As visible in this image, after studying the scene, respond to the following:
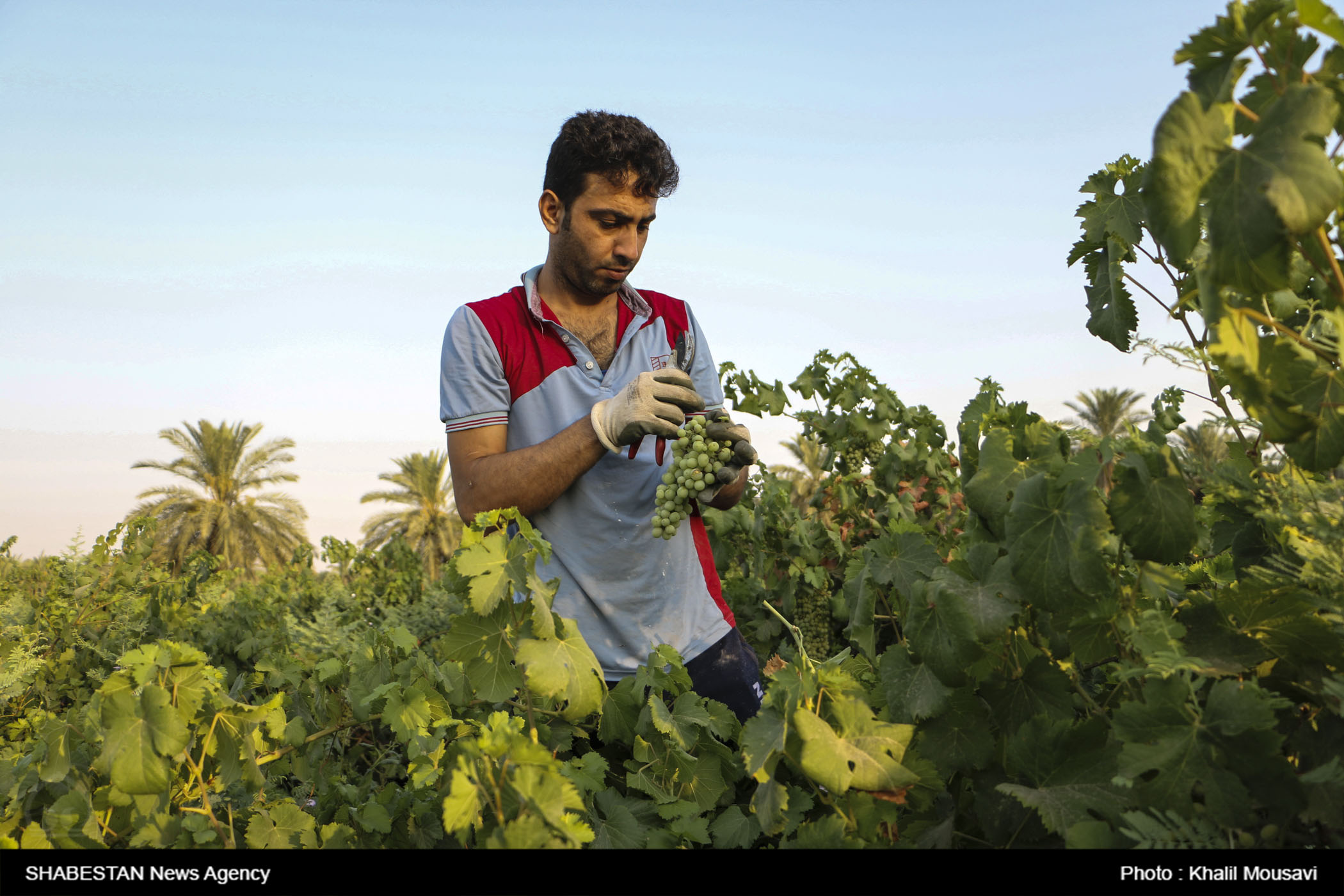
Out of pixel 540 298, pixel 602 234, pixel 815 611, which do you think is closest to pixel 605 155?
pixel 602 234

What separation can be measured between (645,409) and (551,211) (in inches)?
41.8

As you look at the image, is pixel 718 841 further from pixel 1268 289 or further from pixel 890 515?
pixel 890 515

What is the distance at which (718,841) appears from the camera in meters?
1.55

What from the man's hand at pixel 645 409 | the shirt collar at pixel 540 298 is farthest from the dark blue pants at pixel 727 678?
the shirt collar at pixel 540 298

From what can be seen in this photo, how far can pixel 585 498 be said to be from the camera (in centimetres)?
281

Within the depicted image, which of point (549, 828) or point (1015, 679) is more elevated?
point (1015, 679)

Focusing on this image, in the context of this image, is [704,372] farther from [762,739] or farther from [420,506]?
[420,506]

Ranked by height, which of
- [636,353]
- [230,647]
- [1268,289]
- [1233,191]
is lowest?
[230,647]

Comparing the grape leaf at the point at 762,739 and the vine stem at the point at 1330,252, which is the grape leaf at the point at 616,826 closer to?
the grape leaf at the point at 762,739

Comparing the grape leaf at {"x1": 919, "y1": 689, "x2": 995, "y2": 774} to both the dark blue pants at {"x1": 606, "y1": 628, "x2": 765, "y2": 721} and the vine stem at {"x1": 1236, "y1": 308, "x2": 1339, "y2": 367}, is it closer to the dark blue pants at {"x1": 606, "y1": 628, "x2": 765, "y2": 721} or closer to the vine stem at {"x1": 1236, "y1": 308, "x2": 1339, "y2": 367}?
the vine stem at {"x1": 1236, "y1": 308, "x2": 1339, "y2": 367}

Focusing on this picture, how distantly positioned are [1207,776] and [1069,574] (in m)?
0.29

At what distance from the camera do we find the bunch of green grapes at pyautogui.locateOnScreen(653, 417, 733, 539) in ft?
7.76

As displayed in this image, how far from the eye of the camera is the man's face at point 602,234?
2.90 metres
